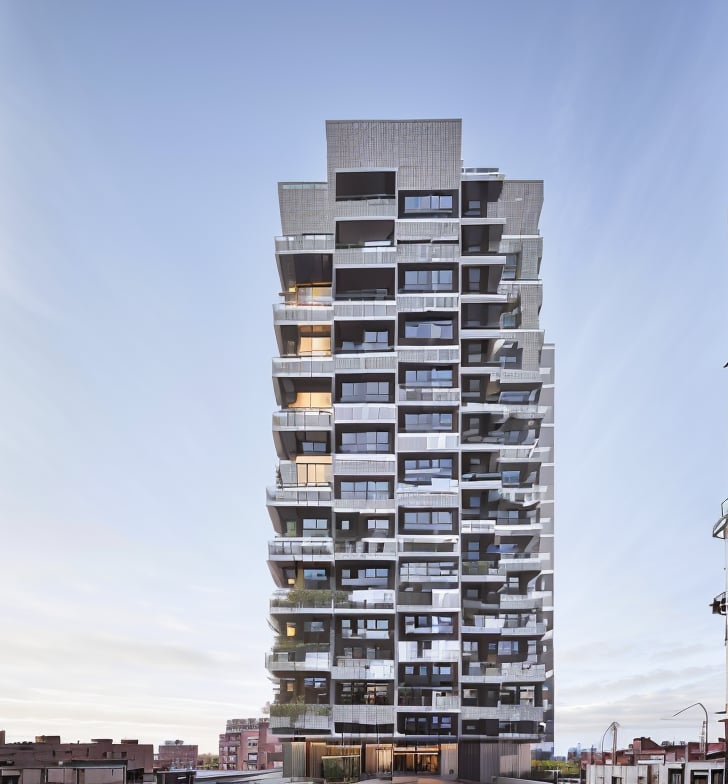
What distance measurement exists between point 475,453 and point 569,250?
9146 mm

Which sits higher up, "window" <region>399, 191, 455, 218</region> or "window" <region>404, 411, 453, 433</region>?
"window" <region>399, 191, 455, 218</region>

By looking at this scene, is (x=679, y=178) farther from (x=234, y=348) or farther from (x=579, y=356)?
(x=234, y=348)

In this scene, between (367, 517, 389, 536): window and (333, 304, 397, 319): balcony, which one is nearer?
(367, 517, 389, 536): window

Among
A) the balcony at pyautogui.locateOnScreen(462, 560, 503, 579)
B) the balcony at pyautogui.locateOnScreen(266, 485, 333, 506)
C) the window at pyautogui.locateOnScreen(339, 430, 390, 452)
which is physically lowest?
the balcony at pyautogui.locateOnScreen(462, 560, 503, 579)

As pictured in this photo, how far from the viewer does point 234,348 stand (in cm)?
4216

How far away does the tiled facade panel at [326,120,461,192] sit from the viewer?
125 feet

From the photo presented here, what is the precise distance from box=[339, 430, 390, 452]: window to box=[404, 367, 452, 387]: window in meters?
1.91

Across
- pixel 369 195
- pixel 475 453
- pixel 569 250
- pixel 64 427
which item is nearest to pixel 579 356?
pixel 569 250

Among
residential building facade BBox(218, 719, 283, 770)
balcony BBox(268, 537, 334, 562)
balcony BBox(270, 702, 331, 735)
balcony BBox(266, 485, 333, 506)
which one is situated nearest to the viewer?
balcony BBox(270, 702, 331, 735)

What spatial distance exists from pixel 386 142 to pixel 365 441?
9774 mm

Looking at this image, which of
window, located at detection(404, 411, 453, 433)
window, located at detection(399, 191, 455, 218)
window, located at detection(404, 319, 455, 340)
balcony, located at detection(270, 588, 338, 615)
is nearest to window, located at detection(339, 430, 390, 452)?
window, located at detection(404, 411, 453, 433)

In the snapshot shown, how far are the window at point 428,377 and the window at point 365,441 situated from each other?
1914 mm

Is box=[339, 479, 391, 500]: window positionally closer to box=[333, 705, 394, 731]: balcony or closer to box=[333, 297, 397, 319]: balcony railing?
box=[333, 297, 397, 319]: balcony railing

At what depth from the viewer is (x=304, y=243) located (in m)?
37.9
